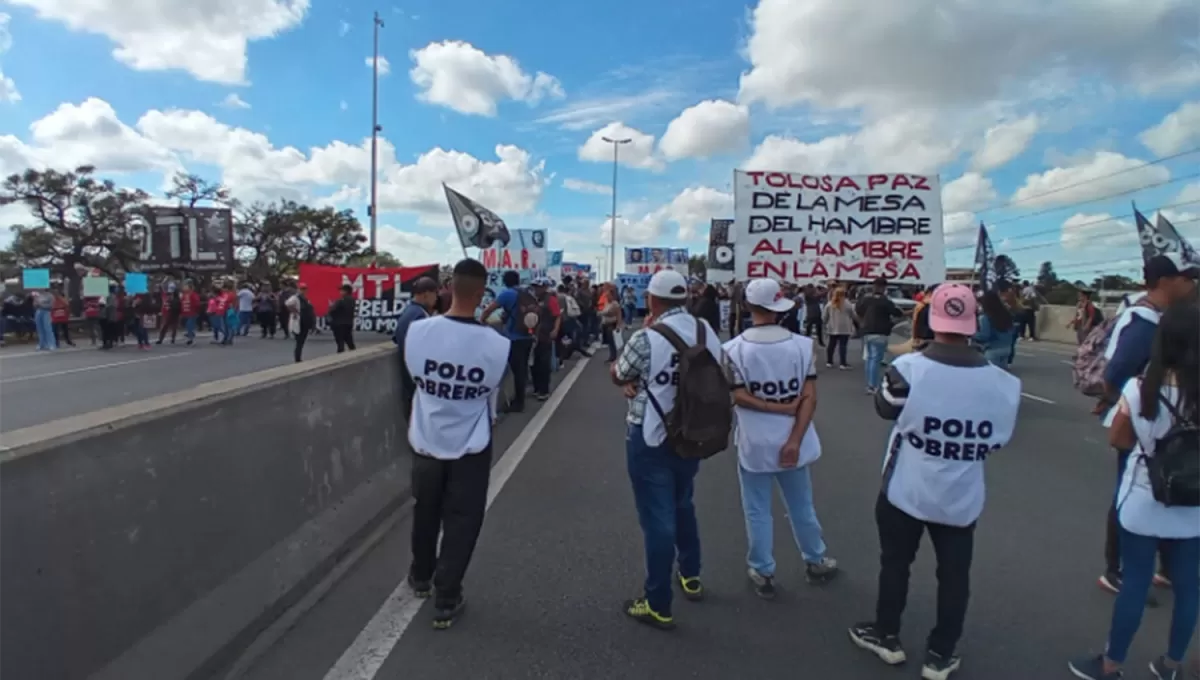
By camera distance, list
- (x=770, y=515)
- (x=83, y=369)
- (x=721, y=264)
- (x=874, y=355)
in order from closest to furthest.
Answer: (x=770, y=515)
(x=874, y=355)
(x=83, y=369)
(x=721, y=264)

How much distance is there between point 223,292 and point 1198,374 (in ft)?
87.4

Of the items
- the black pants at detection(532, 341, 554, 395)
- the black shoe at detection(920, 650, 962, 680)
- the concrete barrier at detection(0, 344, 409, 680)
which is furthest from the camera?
the black pants at detection(532, 341, 554, 395)

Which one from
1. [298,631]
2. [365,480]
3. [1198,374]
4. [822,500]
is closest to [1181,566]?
[1198,374]

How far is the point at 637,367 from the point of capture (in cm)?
421

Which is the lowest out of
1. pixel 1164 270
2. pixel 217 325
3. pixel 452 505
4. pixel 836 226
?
pixel 217 325

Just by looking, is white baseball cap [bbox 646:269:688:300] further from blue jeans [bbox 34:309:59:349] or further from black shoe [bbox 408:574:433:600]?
blue jeans [bbox 34:309:59:349]

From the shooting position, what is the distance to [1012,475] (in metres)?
7.65

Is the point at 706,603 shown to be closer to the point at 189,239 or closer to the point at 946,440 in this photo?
the point at 946,440

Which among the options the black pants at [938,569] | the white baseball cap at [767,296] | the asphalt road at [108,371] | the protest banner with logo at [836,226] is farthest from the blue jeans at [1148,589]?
the protest banner with logo at [836,226]

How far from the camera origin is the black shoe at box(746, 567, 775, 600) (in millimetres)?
4551

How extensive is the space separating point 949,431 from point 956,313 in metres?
0.51

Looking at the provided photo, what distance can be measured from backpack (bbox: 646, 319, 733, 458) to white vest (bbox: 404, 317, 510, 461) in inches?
36.0

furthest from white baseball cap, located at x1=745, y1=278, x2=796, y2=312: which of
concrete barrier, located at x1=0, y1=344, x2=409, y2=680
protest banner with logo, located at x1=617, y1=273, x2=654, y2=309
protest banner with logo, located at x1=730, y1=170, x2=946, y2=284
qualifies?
protest banner with logo, located at x1=617, y1=273, x2=654, y2=309

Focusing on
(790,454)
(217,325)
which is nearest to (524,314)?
(790,454)
